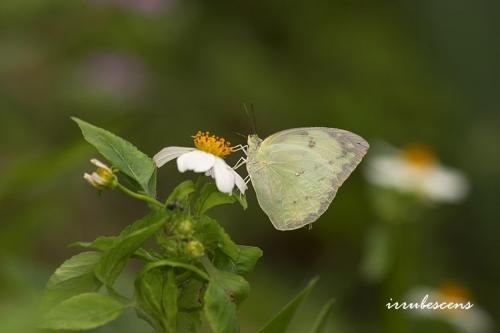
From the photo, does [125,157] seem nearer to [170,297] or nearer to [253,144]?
[170,297]

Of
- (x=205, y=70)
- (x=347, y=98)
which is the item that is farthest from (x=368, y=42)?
(x=205, y=70)

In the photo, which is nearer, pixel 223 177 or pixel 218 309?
pixel 218 309

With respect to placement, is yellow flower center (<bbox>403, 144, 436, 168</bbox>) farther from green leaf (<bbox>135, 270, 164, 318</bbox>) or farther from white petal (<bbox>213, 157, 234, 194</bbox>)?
green leaf (<bbox>135, 270, 164, 318</bbox>)

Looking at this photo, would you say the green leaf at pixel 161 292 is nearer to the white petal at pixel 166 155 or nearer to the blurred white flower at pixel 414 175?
the white petal at pixel 166 155

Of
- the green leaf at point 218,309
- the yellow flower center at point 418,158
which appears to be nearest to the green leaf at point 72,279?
the green leaf at point 218,309

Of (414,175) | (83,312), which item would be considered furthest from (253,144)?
(414,175)

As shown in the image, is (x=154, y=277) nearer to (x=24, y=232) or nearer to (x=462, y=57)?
(x=24, y=232)

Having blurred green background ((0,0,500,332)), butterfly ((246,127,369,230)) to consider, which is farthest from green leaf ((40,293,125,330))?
blurred green background ((0,0,500,332))
